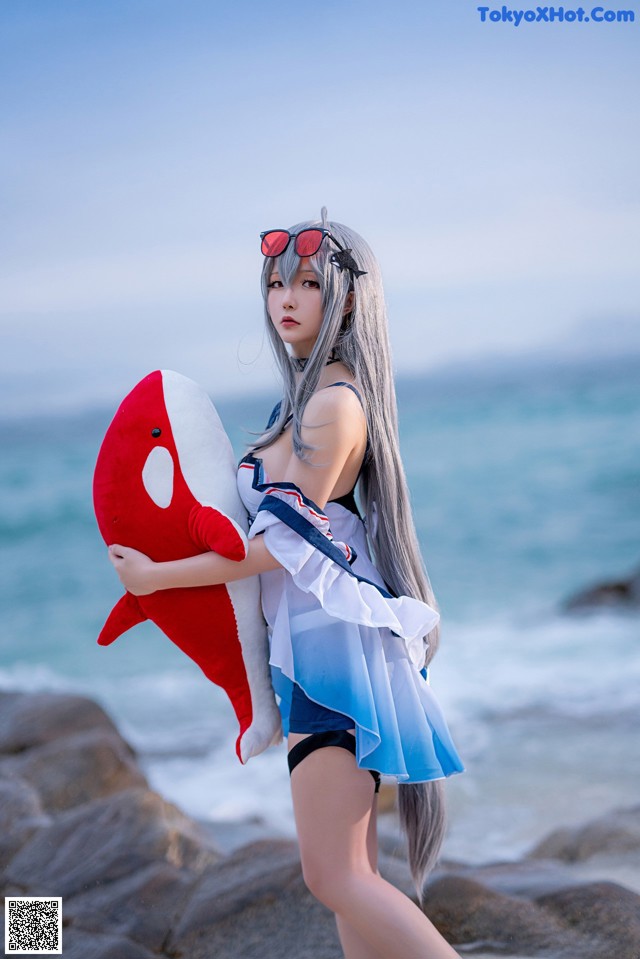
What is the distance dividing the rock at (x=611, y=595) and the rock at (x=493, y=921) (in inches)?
191

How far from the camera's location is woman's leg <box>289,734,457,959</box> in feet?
5.13

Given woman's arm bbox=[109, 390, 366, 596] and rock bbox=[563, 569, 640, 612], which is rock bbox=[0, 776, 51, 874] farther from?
rock bbox=[563, 569, 640, 612]

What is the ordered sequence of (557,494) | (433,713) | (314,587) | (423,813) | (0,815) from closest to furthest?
(314,587) → (433,713) → (423,813) → (0,815) → (557,494)

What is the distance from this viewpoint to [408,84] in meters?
9.50

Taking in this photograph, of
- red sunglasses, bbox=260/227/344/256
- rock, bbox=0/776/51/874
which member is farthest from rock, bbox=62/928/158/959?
red sunglasses, bbox=260/227/344/256

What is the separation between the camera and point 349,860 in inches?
63.6

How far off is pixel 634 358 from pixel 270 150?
6407mm

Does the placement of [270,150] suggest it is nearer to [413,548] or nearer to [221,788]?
[221,788]

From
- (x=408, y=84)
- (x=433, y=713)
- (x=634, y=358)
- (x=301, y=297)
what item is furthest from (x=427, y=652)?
(x=634, y=358)

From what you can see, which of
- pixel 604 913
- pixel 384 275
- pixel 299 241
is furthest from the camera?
pixel 384 275

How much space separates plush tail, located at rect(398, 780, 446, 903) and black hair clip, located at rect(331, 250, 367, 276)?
971 millimetres

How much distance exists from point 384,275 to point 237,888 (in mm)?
6734

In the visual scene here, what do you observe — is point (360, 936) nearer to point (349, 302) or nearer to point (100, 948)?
point (100, 948)

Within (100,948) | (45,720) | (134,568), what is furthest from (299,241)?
(45,720)
